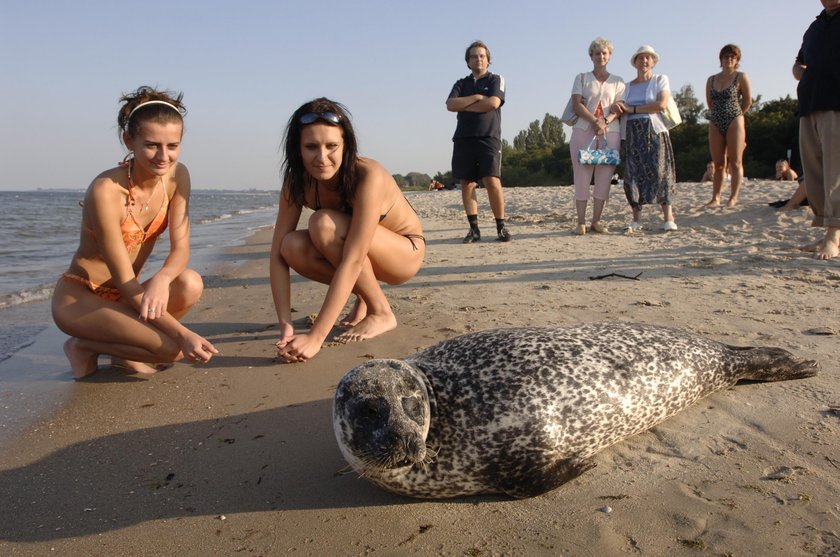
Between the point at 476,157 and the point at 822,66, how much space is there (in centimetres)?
418

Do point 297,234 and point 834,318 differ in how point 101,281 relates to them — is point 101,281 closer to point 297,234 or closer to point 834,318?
point 297,234

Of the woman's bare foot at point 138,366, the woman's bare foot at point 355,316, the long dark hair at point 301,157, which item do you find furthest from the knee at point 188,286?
the woman's bare foot at point 355,316

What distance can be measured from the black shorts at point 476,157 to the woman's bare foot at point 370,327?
179 inches

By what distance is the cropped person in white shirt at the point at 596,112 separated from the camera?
9039 mm

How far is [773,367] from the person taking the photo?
131 inches

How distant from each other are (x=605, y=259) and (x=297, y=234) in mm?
4140

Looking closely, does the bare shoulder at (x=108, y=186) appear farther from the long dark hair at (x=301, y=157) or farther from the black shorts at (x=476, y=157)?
the black shorts at (x=476, y=157)

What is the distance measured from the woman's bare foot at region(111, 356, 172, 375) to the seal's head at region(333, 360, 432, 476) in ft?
7.15

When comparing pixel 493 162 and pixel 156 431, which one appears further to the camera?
pixel 493 162

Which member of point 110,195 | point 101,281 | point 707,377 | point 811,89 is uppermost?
point 811,89

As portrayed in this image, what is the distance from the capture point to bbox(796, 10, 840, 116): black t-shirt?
619cm

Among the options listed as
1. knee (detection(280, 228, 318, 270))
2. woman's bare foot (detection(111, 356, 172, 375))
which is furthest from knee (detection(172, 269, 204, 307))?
knee (detection(280, 228, 318, 270))

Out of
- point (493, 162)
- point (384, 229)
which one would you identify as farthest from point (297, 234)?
point (493, 162)

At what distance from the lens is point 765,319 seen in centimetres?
446
